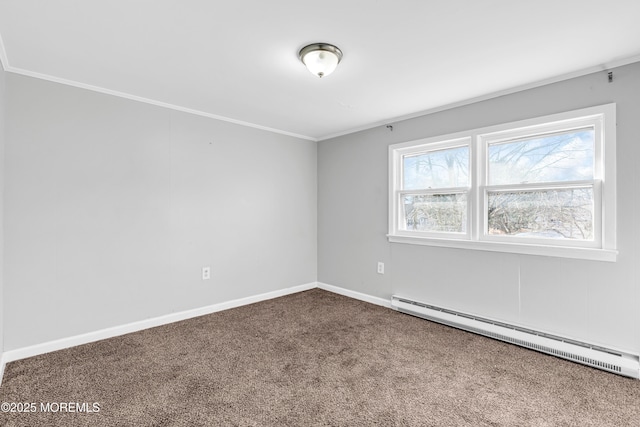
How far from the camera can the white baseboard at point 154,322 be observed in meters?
2.43

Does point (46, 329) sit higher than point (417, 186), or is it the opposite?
point (417, 186)

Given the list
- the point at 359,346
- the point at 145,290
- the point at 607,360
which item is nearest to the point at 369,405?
the point at 359,346

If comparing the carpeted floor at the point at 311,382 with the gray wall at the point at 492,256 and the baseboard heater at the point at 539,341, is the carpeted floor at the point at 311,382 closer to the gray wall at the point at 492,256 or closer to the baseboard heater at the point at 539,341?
the baseboard heater at the point at 539,341

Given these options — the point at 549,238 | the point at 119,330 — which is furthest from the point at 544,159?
the point at 119,330

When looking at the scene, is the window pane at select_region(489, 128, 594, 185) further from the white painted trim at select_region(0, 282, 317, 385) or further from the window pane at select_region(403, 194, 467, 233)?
the white painted trim at select_region(0, 282, 317, 385)

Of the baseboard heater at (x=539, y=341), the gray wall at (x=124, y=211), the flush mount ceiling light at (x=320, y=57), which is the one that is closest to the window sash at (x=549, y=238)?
the baseboard heater at (x=539, y=341)

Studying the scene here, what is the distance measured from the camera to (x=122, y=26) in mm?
1832

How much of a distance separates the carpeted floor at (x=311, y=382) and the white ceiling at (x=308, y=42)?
88.1 inches

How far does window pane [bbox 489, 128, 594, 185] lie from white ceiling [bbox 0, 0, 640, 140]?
49 cm

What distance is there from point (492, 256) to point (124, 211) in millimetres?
3470

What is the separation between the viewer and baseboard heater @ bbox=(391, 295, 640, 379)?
7.26 ft

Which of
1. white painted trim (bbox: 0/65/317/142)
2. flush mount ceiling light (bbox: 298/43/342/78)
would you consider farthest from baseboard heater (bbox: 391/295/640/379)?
white painted trim (bbox: 0/65/317/142)

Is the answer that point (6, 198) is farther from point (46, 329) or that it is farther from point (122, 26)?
point (122, 26)

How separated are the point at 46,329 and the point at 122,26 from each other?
2.40 m
